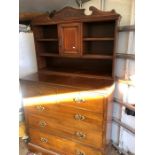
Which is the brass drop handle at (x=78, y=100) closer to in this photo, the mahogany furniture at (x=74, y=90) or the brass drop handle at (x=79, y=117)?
the mahogany furniture at (x=74, y=90)

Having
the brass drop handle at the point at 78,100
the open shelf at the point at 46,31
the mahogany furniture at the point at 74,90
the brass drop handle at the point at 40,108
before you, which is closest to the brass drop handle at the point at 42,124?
the mahogany furniture at the point at 74,90

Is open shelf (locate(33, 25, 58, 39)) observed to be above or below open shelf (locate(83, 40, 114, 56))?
above

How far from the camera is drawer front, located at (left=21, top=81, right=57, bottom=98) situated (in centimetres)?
162

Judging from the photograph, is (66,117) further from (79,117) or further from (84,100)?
(84,100)

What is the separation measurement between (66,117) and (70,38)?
2.60ft

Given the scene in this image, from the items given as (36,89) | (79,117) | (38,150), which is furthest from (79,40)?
(38,150)

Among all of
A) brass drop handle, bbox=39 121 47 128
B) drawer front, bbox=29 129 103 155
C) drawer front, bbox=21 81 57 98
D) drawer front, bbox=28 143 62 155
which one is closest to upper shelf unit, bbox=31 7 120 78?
drawer front, bbox=21 81 57 98

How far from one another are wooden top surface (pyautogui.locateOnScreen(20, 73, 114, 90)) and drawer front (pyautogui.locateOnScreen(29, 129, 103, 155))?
0.60 metres

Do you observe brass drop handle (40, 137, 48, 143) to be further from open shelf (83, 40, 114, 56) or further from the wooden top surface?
open shelf (83, 40, 114, 56)

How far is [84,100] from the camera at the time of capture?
58.5 inches

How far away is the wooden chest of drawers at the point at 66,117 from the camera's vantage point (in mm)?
1476

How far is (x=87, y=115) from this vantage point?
1.52 meters
